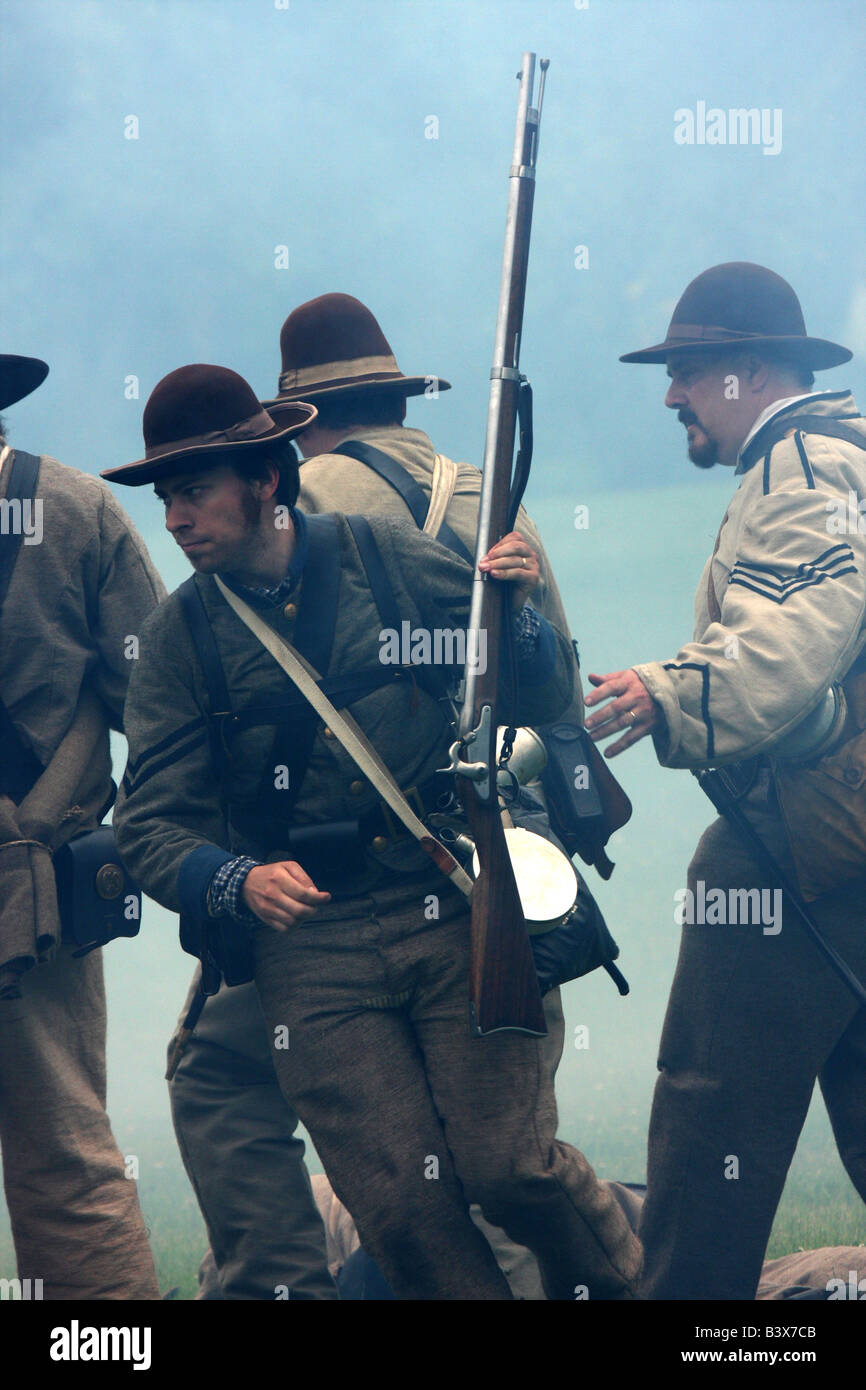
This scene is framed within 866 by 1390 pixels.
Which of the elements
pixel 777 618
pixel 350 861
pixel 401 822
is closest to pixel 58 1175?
pixel 350 861

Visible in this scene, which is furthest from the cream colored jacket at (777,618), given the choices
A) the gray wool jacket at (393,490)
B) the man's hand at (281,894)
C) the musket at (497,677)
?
the man's hand at (281,894)

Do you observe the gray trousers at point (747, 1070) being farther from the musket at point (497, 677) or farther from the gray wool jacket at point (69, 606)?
the gray wool jacket at point (69, 606)

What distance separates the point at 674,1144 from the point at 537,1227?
984 mm

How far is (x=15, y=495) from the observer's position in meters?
4.24

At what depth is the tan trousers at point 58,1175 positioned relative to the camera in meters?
3.98

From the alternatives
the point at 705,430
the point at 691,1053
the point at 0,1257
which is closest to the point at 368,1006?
the point at 691,1053

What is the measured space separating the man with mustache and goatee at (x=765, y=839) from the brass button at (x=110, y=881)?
5.65ft

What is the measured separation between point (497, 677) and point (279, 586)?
618mm

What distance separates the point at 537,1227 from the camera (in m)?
3.69

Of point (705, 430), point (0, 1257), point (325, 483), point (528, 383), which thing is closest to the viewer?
point (528, 383)

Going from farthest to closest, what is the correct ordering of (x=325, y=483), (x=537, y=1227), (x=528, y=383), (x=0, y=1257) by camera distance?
1. (x=0, y=1257)
2. (x=325, y=483)
3. (x=528, y=383)
4. (x=537, y=1227)

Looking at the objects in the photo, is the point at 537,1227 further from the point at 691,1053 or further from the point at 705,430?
the point at 705,430

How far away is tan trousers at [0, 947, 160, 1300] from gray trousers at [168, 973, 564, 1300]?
45 cm

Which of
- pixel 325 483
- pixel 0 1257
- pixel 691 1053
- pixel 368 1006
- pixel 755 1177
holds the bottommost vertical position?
pixel 0 1257
